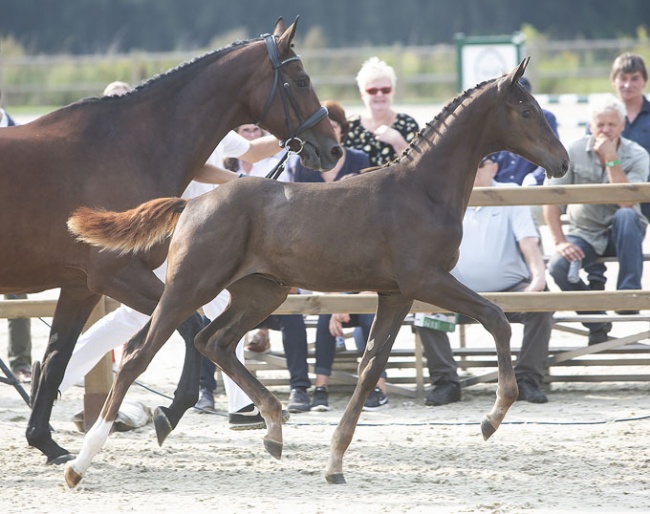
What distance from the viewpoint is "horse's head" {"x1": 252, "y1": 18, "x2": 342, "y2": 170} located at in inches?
211

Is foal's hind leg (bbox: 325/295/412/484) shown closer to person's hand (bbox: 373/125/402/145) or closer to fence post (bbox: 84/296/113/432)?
fence post (bbox: 84/296/113/432)

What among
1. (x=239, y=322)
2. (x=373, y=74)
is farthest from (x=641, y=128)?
(x=239, y=322)

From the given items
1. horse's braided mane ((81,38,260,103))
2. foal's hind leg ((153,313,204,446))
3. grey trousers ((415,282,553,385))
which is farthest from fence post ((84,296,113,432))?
grey trousers ((415,282,553,385))

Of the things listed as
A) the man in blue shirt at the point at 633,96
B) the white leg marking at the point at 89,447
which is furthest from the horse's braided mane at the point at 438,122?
the man in blue shirt at the point at 633,96

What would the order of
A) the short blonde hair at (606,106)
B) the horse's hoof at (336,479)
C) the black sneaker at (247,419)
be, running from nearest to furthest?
1. the horse's hoof at (336,479)
2. the black sneaker at (247,419)
3. the short blonde hair at (606,106)

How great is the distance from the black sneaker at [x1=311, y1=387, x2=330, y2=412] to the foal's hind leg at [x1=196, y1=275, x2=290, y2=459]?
5.52 ft

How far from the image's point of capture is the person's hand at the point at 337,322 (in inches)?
265

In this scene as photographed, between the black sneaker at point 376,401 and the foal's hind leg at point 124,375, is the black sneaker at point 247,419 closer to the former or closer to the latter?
the black sneaker at point 376,401

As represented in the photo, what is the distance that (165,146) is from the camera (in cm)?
529

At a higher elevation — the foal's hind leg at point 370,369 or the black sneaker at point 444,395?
the foal's hind leg at point 370,369

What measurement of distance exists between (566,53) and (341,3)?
1480 centimetres

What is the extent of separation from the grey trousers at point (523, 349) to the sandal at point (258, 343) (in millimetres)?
1007

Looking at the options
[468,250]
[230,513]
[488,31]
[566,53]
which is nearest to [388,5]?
[488,31]

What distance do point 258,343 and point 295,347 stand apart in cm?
40
